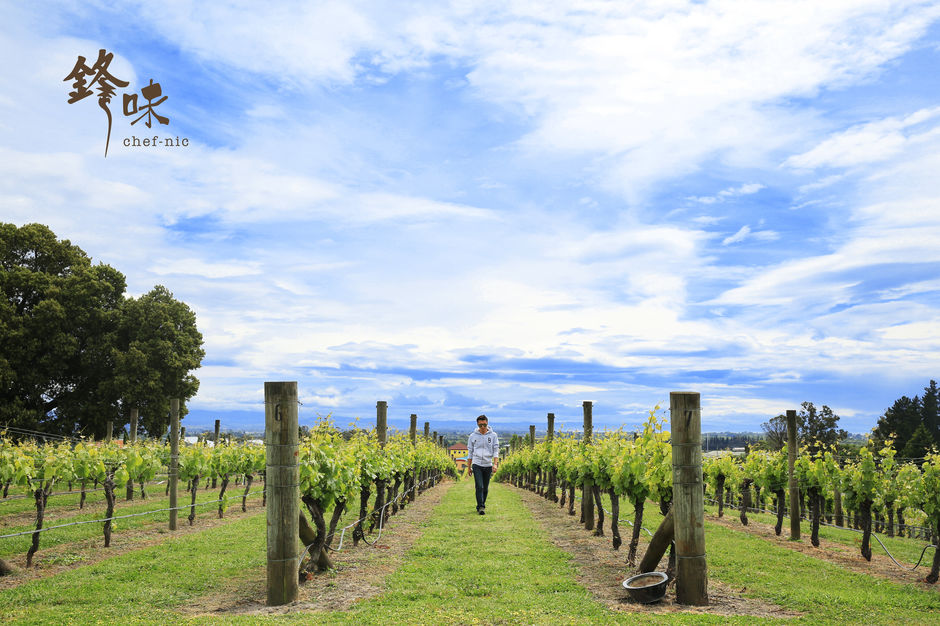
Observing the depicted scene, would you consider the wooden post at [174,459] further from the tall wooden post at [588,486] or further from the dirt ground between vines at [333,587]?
the tall wooden post at [588,486]

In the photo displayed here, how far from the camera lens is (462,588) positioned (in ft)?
22.6

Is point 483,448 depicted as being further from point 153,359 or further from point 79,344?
point 79,344

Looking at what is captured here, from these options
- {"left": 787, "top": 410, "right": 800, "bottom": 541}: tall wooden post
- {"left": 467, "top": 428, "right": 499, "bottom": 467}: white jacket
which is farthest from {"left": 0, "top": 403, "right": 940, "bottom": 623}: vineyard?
Answer: {"left": 467, "top": 428, "right": 499, "bottom": 467}: white jacket

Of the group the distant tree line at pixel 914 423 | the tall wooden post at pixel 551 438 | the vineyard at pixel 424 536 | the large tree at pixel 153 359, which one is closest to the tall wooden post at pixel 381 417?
the vineyard at pixel 424 536

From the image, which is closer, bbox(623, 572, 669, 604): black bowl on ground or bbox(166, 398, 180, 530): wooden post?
bbox(623, 572, 669, 604): black bowl on ground

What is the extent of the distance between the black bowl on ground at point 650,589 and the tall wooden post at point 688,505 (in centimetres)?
18

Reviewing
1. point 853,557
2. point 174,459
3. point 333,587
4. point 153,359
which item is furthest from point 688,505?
point 153,359

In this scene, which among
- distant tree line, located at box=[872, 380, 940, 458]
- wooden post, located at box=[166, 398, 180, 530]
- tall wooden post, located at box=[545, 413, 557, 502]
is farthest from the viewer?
distant tree line, located at box=[872, 380, 940, 458]

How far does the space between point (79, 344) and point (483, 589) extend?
27794 millimetres

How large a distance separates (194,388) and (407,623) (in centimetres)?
2784

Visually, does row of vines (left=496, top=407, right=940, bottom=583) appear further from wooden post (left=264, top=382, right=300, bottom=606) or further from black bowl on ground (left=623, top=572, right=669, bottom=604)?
wooden post (left=264, top=382, right=300, bottom=606)

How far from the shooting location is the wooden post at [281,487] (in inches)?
238

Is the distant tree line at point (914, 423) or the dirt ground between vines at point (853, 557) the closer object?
the dirt ground between vines at point (853, 557)

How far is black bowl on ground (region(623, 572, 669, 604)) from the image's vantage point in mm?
6305
